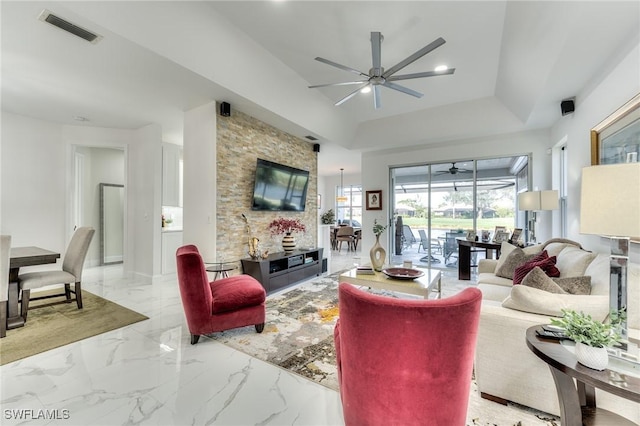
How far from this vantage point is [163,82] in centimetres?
327

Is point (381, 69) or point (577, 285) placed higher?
point (381, 69)

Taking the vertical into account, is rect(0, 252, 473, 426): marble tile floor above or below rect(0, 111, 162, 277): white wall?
below

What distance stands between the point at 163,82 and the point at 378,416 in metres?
3.86

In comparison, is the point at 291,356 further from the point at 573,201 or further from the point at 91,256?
the point at 91,256

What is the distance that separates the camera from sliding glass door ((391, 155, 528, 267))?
212 inches

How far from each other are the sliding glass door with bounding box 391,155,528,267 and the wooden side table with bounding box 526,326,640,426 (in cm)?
428

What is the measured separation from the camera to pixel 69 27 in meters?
2.36

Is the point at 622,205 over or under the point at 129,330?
over

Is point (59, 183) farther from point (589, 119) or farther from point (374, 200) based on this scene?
point (589, 119)

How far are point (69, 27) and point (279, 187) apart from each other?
320cm

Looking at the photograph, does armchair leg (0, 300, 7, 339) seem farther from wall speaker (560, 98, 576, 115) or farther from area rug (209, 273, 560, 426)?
wall speaker (560, 98, 576, 115)

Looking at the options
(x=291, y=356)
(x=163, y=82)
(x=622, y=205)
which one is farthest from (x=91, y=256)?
(x=622, y=205)
